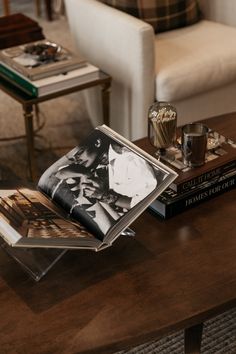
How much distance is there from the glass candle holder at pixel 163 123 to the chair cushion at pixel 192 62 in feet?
2.30

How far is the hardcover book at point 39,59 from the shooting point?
7.11ft

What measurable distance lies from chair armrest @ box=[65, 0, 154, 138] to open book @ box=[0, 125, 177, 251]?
2.45 feet

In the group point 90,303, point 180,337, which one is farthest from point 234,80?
point 90,303

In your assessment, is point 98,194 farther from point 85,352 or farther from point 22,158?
point 22,158

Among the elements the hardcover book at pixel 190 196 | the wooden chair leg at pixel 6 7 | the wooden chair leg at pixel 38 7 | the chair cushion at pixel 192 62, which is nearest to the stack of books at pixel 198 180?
the hardcover book at pixel 190 196

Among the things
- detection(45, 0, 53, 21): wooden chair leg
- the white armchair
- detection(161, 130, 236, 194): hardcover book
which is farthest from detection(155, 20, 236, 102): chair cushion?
detection(45, 0, 53, 21): wooden chair leg

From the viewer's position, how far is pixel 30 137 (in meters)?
2.15

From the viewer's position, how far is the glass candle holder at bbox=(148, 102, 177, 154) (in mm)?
1493

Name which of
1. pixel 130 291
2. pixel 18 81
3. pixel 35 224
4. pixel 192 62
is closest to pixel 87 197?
pixel 35 224

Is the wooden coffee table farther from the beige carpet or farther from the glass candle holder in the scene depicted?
the beige carpet

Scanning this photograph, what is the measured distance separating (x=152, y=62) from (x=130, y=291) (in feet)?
3.79

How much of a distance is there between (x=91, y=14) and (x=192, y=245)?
1282mm

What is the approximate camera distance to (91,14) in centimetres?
235

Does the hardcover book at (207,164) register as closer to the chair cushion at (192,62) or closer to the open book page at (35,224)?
the open book page at (35,224)
